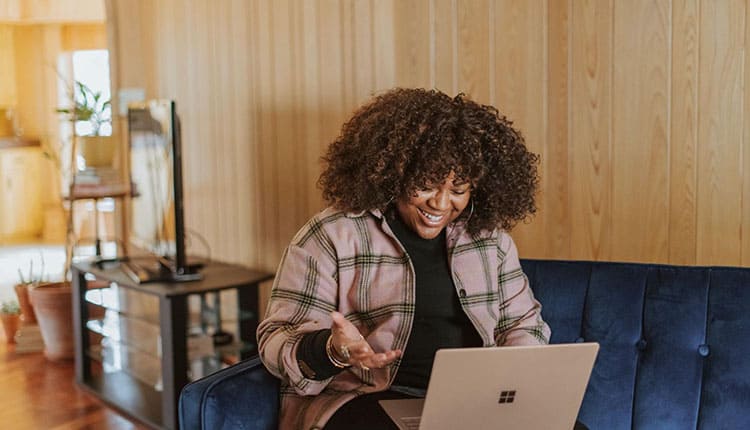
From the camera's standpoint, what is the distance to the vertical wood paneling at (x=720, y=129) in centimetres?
248

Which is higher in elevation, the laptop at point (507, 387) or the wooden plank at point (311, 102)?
the wooden plank at point (311, 102)

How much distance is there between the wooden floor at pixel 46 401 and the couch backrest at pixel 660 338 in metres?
2.18

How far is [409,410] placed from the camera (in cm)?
204

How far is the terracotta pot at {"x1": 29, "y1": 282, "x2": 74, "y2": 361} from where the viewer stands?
4.86 meters

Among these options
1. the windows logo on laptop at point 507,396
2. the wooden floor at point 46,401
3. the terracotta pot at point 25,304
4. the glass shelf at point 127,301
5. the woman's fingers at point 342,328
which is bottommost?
the wooden floor at point 46,401

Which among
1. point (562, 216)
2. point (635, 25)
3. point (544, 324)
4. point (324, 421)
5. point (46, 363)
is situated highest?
point (635, 25)

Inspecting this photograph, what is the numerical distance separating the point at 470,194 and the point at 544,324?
0.36 m

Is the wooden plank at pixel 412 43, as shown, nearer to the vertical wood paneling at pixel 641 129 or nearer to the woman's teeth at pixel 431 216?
the vertical wood paneling at pixel 641 129

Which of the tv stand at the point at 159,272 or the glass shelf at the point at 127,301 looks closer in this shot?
A: the tv stand at the point at 159,272

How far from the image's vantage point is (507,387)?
5.94 ft

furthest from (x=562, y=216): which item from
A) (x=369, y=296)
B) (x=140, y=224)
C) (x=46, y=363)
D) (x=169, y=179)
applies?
(x=46, y=363)

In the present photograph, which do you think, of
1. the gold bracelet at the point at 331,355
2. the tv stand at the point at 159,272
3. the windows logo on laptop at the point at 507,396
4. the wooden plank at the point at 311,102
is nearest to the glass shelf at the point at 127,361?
the tv stand at the point at 159,272

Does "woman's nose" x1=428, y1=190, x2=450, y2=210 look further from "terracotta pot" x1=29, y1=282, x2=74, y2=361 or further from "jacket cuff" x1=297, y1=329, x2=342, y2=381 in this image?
"terracotta pot" x1=29, y1=282, x2=74, y2=361

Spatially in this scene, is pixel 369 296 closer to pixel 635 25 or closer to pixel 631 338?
pixel 631 338
